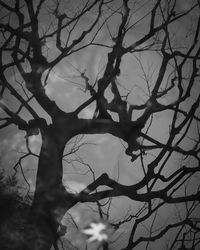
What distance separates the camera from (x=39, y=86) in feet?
17.6

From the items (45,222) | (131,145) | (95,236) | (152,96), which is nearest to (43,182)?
(45,222)

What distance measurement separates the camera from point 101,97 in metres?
5.14

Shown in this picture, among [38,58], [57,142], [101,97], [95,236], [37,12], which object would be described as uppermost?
[37,12]

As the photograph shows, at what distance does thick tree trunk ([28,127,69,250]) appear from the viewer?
14.2 feet

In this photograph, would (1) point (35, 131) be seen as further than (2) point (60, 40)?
No

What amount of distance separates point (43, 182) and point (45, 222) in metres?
0.73

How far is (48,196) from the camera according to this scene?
4.56 m

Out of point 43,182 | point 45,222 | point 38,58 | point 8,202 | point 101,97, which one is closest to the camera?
point 45,222

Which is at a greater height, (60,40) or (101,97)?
(60,40)

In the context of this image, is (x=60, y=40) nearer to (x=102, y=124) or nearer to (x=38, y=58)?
(x=38, y=58)

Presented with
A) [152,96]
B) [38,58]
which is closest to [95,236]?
[152,96]

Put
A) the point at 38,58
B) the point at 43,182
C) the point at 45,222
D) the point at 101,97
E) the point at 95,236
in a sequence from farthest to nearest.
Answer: the point at 38,58 → the point at 101,97 → the point at 43,182 → the point at 45,222 → the point at 95,236

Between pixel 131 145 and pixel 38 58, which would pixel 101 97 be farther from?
pixel 38 58

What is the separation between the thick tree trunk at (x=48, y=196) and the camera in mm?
4316
